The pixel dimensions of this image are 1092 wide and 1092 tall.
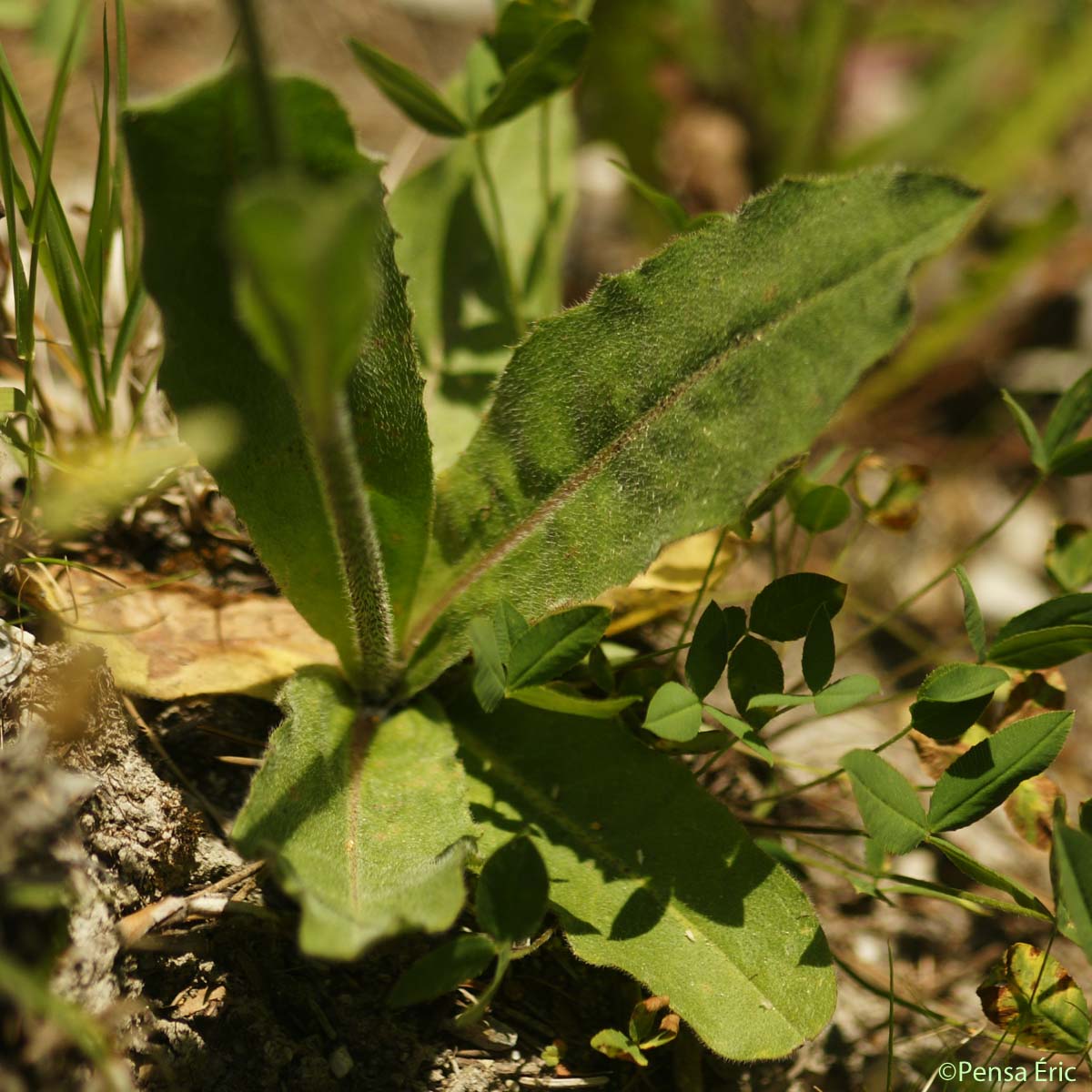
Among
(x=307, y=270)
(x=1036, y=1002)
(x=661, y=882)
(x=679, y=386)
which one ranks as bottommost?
(x=1036, y=1002)

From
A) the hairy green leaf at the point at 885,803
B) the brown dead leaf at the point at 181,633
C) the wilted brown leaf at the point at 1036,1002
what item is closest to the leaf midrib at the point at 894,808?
the hairy green leaf at the point at 885,803

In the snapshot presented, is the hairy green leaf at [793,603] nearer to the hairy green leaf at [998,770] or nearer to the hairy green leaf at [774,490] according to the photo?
the hairy green leaf at [774,490]

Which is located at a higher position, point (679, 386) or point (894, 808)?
point (679, 386)

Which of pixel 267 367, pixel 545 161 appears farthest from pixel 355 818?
pixel 545 161

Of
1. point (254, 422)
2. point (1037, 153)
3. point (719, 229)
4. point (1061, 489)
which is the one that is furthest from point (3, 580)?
point (1037, 153)

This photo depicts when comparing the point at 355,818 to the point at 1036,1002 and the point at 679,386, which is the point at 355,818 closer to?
the point at 679,386

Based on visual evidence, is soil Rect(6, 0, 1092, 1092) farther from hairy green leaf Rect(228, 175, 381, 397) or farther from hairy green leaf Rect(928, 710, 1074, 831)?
hairy green leaf Rect(228, 175, 381, 397)

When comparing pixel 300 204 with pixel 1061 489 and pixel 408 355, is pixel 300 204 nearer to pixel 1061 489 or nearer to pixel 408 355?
pixel 408 355

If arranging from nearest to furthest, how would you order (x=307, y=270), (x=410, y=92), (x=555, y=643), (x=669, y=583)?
(x=307, y=270), (x=555, y=643), (x=410, y=92), (x=669, y=583)
